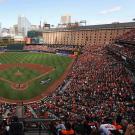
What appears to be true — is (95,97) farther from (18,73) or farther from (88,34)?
(88,34)

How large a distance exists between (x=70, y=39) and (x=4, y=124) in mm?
114436

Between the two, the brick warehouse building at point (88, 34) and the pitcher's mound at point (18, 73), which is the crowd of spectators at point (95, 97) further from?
the brick warehouse building at point (88, 34)

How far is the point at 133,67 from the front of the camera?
36969 mm

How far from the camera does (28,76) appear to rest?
55.3 metres

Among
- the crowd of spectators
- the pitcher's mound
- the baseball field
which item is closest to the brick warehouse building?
the baseball field

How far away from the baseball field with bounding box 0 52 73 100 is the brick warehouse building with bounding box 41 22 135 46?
2863 cm

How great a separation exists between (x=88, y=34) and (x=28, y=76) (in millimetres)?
63423

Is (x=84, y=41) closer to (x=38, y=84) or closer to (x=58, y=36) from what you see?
(x=58, y=36)

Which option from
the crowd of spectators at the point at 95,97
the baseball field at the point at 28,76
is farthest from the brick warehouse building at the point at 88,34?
the crowd of spectators at the point at 95,97

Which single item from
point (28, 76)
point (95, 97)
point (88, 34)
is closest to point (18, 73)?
point (28, 76)

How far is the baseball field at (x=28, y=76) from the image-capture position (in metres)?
44.4

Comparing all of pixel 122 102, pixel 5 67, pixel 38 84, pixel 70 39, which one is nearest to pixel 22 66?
pixel 5 67

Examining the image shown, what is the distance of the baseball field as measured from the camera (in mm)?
44425

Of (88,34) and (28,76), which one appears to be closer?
(28,76)
